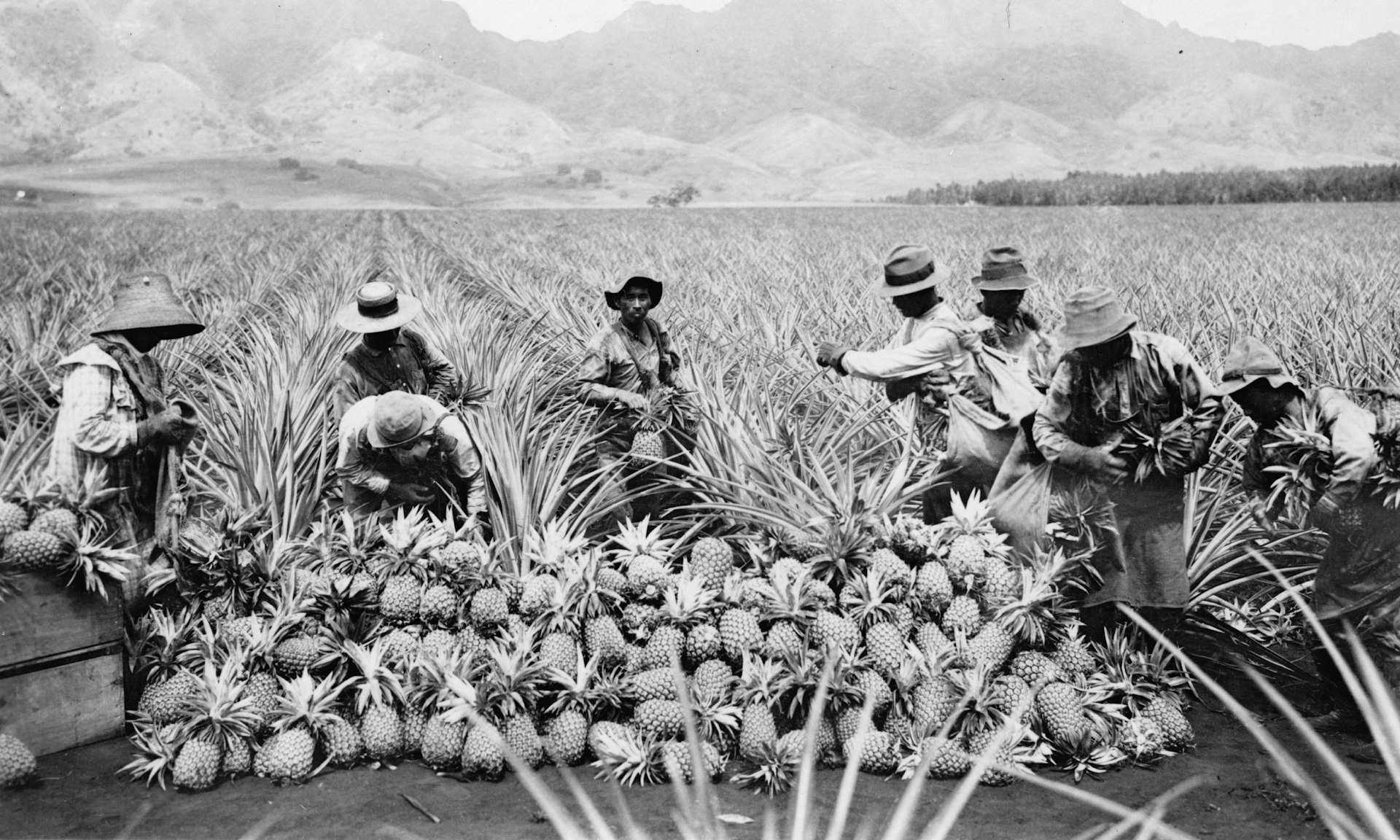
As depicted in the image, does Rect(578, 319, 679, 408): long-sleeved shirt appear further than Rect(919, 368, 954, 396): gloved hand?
Yes

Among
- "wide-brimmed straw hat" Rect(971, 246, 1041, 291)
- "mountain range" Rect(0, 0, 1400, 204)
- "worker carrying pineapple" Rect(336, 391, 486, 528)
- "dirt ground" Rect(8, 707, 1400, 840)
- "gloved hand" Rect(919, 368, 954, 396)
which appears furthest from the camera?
"mountain range" Rect(0, 0, 1400, 204)

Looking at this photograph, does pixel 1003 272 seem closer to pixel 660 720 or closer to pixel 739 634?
pixel 739 634

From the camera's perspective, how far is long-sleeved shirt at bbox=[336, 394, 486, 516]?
138 inches

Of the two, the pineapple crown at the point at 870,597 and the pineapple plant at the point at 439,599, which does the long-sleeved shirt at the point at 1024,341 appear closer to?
the pineapple crown at the point at 870,597

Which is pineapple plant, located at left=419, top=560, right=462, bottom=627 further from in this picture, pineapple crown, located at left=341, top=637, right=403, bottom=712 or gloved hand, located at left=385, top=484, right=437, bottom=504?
gloved hand, located at left=385, top=484, right=437, bottom=504

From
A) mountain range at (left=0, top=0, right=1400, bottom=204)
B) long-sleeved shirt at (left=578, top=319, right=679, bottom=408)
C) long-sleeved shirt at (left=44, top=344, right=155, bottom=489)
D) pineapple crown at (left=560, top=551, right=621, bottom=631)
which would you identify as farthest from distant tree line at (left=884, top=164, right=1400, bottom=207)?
mountain range at (left=0, top=0, right=1400, bottom=204)

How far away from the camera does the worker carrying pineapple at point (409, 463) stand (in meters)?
3.44

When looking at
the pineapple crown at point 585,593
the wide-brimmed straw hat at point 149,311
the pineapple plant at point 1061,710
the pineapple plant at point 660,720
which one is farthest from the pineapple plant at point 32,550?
the pineapple plant at point 1061,710

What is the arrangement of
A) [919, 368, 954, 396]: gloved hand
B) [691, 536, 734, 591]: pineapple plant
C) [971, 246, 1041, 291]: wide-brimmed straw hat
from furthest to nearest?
[971, 246, 1041, 291]: wide-brimmed straw hat → [919, 368, 954, 396]: gloved hand → [691, 536, 734, 591]: pineapple plant

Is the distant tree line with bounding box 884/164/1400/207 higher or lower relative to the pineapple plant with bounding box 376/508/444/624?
higher

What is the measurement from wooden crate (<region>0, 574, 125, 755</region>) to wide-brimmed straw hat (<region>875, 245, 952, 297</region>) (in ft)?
8.25

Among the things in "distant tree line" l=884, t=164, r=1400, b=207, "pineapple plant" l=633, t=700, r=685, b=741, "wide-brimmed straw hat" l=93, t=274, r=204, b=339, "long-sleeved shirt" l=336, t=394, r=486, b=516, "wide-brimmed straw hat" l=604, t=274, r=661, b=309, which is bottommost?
"pineapple plant" l=633, t=700, r=685, b=741

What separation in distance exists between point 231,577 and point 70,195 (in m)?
74.6

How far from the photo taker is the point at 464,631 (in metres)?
2.88
